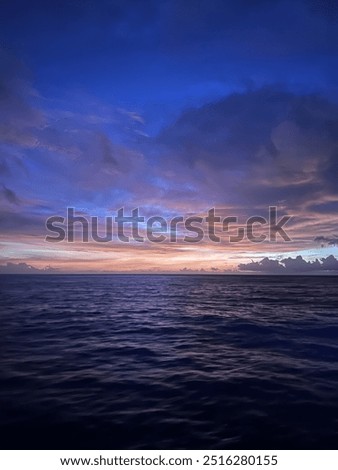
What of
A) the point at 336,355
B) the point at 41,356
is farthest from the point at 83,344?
the point at 336,355

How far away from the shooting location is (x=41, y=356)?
13.4 m

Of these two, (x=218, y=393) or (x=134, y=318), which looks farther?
(x=134, y=318)

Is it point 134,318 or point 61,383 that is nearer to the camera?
point 61,383

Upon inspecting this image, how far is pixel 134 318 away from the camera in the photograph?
85.3ft

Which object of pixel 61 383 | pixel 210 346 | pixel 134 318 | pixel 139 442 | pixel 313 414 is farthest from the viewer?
pixel 134 318

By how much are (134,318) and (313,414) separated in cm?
1999

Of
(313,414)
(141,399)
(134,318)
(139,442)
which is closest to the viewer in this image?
(139,442)
